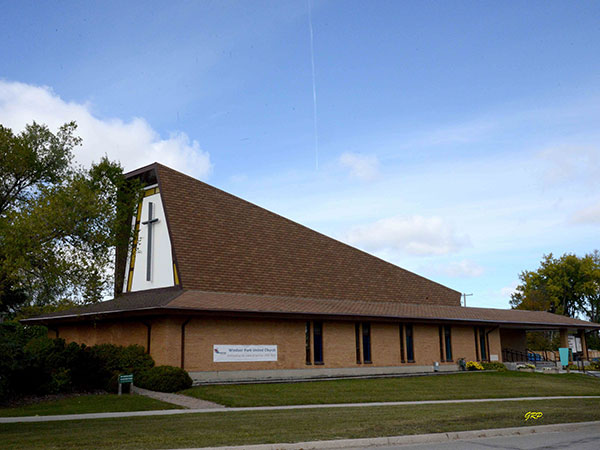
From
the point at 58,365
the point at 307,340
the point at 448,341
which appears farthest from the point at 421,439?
the point at 448,341

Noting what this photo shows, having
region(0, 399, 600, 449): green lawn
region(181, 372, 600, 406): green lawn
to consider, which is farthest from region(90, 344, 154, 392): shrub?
region(0, 399, 600, 449): green lawn

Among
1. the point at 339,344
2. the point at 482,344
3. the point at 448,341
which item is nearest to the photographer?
the point at 339,344

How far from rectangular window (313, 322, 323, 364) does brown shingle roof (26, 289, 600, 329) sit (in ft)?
3.25

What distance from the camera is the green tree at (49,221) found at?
1809 centimetres

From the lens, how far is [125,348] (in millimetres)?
26328

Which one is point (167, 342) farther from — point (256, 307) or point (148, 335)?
point (256, 307)

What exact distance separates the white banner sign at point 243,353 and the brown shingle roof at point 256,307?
1.87 metres

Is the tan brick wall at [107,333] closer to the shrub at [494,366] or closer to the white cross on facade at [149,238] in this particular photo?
the white cross on facade at [149,238]

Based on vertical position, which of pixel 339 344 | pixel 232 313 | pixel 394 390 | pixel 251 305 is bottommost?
pixel 394 390

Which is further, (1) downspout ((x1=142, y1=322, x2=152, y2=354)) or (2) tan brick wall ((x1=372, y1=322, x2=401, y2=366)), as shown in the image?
(2) tan brick wall ((x1=372, y1=322, x2=401, y2=366))

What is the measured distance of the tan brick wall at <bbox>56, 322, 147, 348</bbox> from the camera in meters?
27.9

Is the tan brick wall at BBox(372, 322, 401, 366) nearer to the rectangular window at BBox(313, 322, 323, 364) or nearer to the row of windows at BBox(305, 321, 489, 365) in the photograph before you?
the row of windows at BBox(305, 321, 489, 365)

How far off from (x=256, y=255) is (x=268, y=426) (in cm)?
1941

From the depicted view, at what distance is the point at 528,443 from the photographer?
40.0 ft
